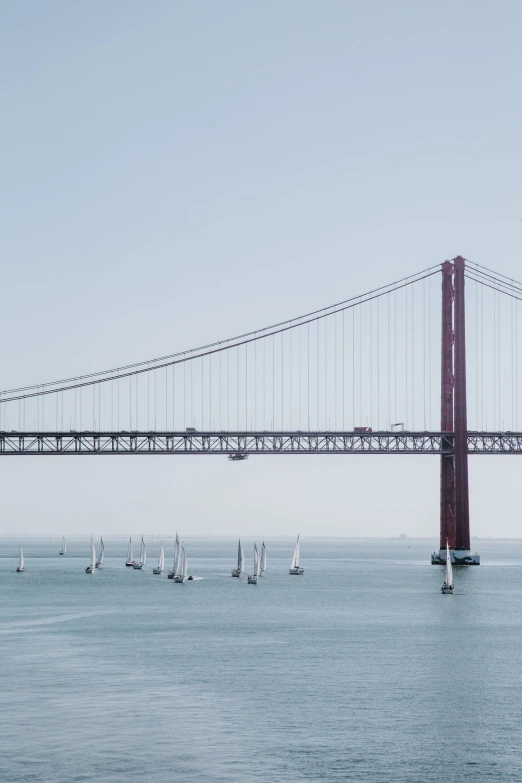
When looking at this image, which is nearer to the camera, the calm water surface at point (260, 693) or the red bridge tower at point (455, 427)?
the calm water surface at point (260, 693)

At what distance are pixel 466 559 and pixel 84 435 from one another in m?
41.6

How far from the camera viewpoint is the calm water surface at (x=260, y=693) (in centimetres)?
3794

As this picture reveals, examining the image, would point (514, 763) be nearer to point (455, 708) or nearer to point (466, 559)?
point (455, 708)

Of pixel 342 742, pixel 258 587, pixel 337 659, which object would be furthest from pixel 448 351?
pixel 342 742

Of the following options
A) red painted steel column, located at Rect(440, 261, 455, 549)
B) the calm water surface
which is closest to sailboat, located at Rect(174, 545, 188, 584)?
red painted steel column, located at Rect(440, 261, 455, 549)

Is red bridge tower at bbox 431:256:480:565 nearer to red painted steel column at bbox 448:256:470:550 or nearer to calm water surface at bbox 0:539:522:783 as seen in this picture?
red painted steel column at bbox 448:256:470:550

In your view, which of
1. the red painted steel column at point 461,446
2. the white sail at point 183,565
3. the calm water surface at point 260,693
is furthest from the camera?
the white sail at point 183,565

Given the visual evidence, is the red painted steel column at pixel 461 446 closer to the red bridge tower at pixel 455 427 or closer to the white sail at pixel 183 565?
the red bridge tower at pixel 455 427

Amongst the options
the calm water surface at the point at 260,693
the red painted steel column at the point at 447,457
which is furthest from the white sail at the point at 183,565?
the calm water surface at the point at 260,693

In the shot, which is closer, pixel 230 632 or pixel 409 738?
pixel 409 738

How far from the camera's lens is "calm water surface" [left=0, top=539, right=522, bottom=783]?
37938 millimetres

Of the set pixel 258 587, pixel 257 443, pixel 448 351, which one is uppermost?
pixel 448 351

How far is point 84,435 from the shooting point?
12925 cm

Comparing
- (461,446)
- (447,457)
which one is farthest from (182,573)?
(461,446)
